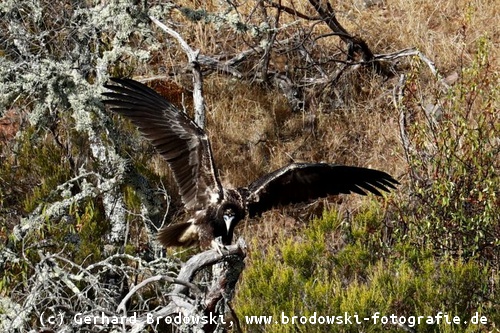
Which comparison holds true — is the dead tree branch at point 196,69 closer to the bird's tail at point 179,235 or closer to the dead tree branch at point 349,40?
the bird's tail at point 179,235

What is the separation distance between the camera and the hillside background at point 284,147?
5.60m

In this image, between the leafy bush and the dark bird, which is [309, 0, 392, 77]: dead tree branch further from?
the dark bird

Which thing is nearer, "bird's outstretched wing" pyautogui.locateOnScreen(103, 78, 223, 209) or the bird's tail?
"bird's outstretched wing" pyautogui.locateOnScreen(103, 78, 223, 209)

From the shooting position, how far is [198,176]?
575 centimetres

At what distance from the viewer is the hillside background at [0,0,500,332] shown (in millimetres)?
5602

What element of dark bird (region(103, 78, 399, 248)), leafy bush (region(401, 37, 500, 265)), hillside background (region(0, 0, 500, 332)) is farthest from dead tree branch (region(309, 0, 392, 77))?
dark bird (region(103, 78, 399, 248))

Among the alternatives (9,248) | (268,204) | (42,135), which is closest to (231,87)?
(42,135)

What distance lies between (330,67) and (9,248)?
11.0ft

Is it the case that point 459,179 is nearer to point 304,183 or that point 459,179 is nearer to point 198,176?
point 304,183

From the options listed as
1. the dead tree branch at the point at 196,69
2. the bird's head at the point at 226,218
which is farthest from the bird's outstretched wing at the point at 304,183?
the dead tree branch at the point at 196,69

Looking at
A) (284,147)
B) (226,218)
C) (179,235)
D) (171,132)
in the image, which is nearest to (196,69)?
(171,132)

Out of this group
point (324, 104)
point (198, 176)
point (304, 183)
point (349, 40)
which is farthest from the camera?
point (324, 104)

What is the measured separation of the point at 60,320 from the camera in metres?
4.99

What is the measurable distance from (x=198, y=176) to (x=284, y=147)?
7.31 ft
